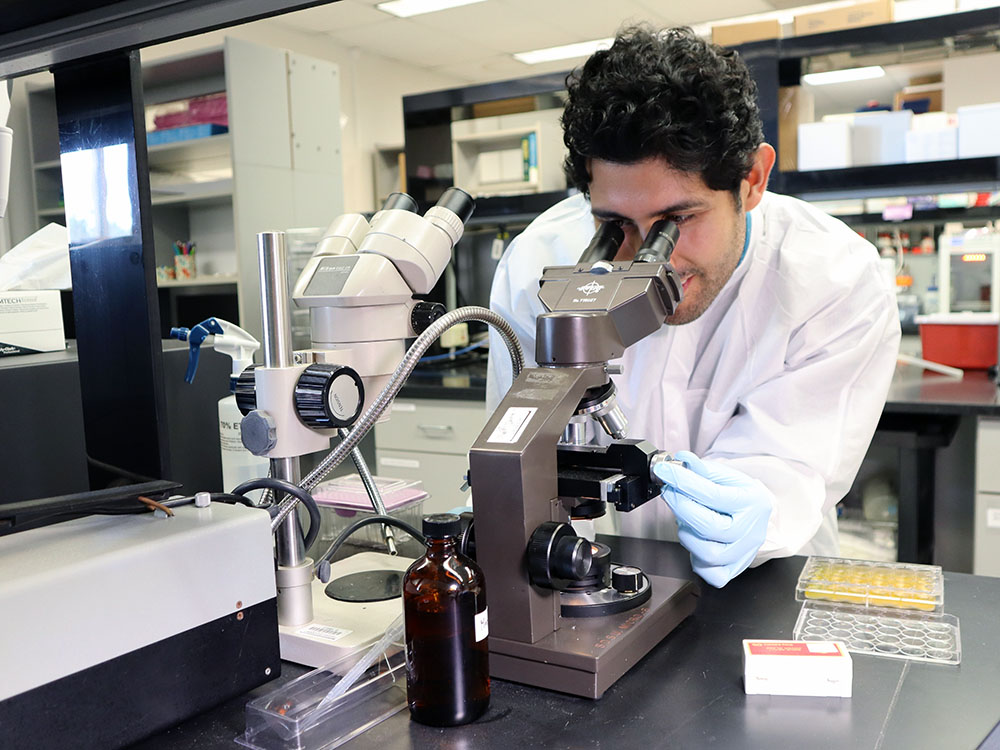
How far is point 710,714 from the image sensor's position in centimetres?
67

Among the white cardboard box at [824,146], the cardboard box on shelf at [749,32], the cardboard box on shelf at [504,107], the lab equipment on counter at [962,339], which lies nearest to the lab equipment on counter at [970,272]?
the lab equipment on counter at [962,339]

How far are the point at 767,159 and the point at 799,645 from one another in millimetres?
849

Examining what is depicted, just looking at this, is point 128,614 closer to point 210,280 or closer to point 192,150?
point 210,280

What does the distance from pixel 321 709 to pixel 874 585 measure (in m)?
0.62

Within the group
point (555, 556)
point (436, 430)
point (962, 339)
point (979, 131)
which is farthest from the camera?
point (436, 430)

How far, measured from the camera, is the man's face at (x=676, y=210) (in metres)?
1.18

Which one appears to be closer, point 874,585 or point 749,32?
point 874,585

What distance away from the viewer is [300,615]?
784mm

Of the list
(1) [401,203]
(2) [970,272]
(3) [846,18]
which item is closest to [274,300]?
(1) [401,203]

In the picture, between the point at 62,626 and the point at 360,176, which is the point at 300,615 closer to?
the point at 62,626

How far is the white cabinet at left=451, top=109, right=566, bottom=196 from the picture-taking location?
11.8 feet

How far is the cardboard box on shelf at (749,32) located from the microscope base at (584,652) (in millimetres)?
2481

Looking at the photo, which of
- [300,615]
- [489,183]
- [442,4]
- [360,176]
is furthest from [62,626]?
[360,176]

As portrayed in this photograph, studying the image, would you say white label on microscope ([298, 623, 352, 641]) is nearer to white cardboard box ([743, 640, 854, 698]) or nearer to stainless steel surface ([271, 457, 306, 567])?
stainless steel surface ([271, 457, 306, 567])
